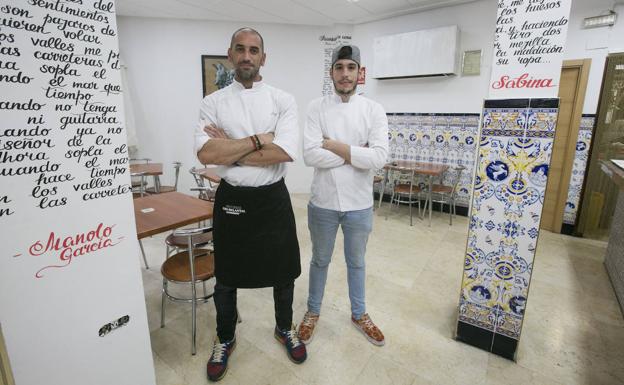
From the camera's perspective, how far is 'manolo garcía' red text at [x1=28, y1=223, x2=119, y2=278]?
97 cm

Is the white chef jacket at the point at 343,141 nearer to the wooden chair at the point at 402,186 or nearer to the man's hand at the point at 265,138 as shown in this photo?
the man's hand at the point at 265,138

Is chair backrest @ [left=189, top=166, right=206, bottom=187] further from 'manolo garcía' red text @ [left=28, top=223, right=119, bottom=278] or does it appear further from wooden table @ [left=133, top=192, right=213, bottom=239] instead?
'manolo garcía' red text @ [left=28, top=223, right=119, bottom=278]

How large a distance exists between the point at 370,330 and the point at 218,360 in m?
0.91

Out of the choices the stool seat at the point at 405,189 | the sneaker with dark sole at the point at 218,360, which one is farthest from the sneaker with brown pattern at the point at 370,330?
the stool seat at the point at 405,189

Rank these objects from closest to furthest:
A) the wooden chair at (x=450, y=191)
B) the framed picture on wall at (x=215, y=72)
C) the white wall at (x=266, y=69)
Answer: the wooden chair at (x=450, y=191) < the white wall at (x=266, y=69) < the framed picture on wall at (x=215, y=72)

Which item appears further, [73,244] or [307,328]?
[307,328]

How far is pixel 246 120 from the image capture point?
157cm

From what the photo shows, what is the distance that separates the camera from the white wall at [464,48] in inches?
136

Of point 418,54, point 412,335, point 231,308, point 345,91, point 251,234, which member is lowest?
point 412,335

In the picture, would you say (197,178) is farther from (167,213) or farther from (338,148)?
(338,148)

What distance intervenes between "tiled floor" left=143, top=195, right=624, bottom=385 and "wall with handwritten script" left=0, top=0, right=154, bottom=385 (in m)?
0.77

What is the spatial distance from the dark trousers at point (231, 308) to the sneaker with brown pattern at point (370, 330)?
48 centimetres

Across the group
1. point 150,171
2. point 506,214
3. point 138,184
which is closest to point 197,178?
point 150,171

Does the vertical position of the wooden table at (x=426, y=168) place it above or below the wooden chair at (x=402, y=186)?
above
